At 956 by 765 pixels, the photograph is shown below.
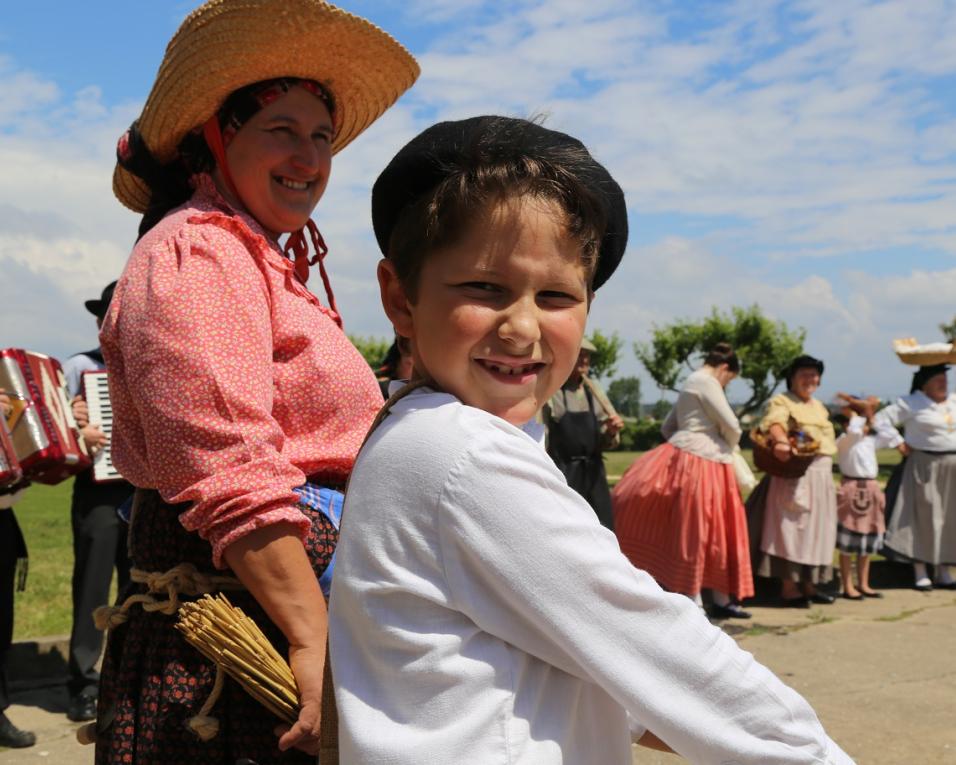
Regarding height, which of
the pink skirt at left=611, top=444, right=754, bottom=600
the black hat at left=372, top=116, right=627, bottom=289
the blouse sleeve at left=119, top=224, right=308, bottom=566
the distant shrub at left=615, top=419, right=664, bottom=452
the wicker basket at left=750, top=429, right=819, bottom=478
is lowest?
A: the distant shrub at left=615, top=419, right=664, bottom=452

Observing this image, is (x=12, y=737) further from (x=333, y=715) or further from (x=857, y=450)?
(x=857, y=450)

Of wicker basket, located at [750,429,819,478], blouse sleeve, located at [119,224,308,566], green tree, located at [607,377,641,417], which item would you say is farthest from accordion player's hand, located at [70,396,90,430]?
green tree, located at [607,377,641,417]

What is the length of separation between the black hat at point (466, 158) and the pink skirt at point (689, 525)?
21.4 feet

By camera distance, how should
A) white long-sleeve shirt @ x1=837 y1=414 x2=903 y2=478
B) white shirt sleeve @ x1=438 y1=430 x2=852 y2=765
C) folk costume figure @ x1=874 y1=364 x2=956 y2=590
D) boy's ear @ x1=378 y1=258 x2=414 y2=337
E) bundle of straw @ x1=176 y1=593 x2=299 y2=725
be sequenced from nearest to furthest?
1. white shirt sleeve @ x1=438 y1=430 x2=852 y2=765
2. boy's ear @ x1=378 y1=258 x2=414 y2=337
3. bundle of straw @ x1=176 y1=593 x2=299 y2=725
4. white long-sleeve shirt @ x1=837 y1=414 x2=903 y2=478
5. folk costume figure @ x1=874 y1=364 x2=956 y2=590

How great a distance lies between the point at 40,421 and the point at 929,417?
7.80m

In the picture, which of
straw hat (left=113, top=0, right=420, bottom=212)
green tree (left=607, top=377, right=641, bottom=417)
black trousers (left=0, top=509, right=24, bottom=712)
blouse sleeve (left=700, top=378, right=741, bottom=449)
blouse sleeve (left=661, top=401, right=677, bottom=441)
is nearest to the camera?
straw hat (left=113, top=0, right=420, bottom=212)

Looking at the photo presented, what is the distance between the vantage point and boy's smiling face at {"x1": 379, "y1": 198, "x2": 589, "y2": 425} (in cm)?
130

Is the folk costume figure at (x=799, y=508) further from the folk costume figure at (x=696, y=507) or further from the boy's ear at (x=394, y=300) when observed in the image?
the boy's ear at (x=394, y=300)

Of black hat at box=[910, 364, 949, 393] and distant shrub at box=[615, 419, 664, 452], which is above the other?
black hat at box=[910, 364, 949, 393]

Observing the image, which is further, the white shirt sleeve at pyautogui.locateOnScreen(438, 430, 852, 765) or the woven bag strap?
the woven bag strap

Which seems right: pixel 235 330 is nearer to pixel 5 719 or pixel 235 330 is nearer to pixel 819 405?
pixel 5 719

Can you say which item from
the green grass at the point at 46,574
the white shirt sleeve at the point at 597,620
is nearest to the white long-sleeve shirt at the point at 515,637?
the white shirt sleeve at the point at 597,620

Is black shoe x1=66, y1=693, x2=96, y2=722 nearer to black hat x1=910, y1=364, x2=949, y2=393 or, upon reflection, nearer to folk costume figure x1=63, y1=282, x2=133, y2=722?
folk costume figure x1=63, y1=282, x2=133, y2=722

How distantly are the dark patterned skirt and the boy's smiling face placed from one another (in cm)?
59
